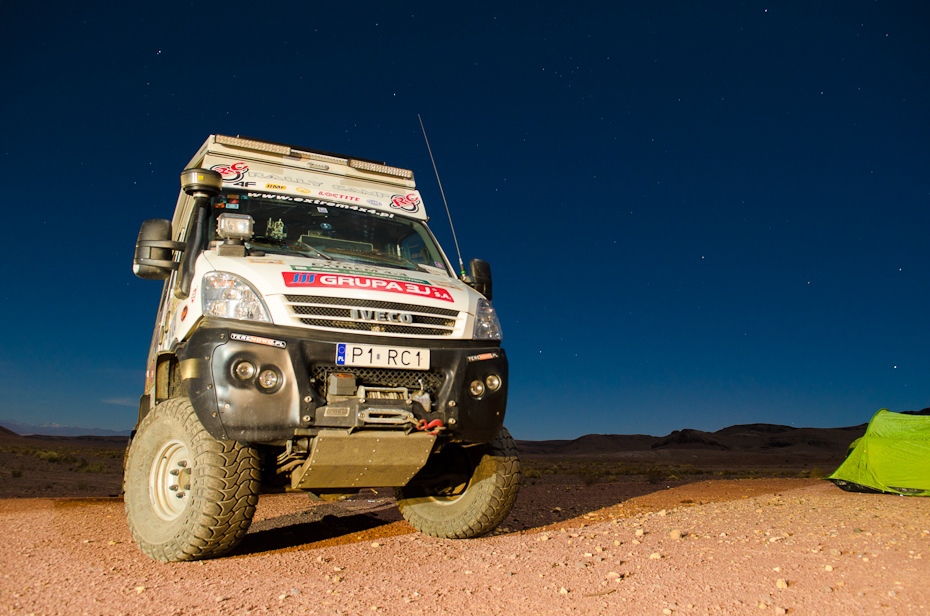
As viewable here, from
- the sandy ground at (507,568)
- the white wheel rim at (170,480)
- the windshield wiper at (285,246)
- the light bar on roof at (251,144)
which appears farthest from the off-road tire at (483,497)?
the light bar on roof at (251,144)

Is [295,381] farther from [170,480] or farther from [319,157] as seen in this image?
[319,157]

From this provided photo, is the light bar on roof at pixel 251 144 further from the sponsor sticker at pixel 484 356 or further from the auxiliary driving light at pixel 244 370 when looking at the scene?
the sponsor sticker at pixel 484 356

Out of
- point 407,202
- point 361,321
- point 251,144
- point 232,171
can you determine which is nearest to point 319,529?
point 361,321

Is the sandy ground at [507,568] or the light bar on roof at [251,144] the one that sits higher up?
the light bar on roof at [251,144]

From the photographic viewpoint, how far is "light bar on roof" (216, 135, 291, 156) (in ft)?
23.2

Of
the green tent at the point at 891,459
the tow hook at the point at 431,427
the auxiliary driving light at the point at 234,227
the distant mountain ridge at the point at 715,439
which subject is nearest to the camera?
the tow hook at the point at 431,427

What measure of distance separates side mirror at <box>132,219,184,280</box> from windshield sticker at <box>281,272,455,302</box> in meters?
1.25

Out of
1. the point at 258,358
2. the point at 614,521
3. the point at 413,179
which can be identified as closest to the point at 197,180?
the point at 258,358

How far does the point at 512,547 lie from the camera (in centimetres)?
584

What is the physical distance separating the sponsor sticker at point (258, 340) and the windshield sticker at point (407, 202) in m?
2.79

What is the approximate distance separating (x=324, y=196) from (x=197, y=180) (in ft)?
4.47

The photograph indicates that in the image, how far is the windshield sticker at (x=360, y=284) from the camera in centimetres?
527

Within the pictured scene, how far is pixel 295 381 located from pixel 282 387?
94 millimetres

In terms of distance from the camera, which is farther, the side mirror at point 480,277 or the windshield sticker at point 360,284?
the side mirror at point 480,277
